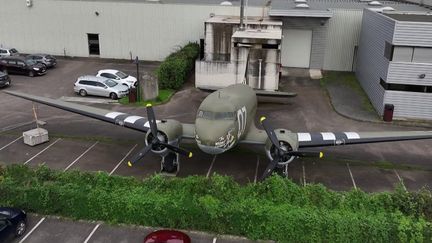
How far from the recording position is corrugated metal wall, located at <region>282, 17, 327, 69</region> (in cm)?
4688

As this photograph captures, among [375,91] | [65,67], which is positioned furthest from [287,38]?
[65,67]

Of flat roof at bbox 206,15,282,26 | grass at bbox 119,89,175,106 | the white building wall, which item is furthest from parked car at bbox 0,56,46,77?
flat roof at bbox 206,15,282,26

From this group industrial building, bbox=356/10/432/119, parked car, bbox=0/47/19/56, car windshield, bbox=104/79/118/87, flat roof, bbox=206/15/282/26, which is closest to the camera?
industrial building, bbox=356/10/432/119

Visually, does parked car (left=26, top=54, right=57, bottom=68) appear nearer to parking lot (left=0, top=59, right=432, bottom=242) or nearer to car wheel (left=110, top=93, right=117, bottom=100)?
parking lot (left=0, top=59, right=432, bottom=242)

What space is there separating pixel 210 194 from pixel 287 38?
110 ft

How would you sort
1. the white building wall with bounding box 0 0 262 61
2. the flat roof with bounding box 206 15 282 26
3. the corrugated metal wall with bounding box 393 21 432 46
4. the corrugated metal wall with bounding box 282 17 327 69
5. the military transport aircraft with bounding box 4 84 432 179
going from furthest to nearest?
the white building wall with bounding box 0 0 262 61, the corrugated metal wall with bounding box 282 17 327 69, the flat roof with bounding box 206 15 282 26, the corrugated metal wall with bounding box 393 21 432 46, the military transport aircraft with bounding box 4 84 432 179

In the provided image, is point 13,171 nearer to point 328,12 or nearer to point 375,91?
point 375,91

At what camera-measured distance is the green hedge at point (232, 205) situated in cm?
1731

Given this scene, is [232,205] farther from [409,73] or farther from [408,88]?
[408,88]

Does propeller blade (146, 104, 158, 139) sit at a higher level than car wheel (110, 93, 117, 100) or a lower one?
higher

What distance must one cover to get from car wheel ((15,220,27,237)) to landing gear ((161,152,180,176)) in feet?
26.6

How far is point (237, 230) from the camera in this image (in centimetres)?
1834

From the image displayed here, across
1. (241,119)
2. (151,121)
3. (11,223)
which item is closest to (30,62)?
(151,121)

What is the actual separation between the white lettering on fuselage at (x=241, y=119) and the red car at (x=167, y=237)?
7.72 metres
